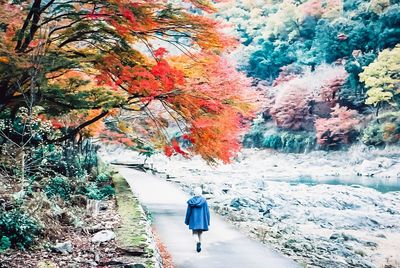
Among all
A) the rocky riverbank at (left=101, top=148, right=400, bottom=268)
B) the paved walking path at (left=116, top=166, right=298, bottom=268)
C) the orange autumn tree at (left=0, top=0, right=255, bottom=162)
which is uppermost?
the orange autumn tree at (left=0, top=0, right=255, bottom=162)

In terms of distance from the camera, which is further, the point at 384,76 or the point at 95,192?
the point at 384,76

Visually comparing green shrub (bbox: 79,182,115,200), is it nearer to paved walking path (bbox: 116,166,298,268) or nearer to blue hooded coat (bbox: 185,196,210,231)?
paved walking path (bbox: 116,166,298,268)

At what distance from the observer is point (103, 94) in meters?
8.90

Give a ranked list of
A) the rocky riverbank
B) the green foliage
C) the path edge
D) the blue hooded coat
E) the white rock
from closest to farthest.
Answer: the path edge → the white rock → the blue hooded coat → the rocky riverbank → the green foliage

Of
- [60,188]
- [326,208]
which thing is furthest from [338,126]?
[60,188]

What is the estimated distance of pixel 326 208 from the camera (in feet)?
57.3

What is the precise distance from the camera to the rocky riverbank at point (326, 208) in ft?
32.5

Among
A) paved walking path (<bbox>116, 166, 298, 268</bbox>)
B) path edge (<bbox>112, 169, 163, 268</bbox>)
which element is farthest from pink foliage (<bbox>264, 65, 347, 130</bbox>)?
path edge (<bbox>112, 169, 163, 268</bbox>)

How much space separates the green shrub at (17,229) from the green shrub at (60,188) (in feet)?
9.12

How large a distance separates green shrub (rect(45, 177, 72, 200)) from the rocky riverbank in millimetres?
4431

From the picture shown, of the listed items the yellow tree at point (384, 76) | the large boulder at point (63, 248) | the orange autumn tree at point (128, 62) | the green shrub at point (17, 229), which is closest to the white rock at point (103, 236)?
the large boulder at point (63, 248)

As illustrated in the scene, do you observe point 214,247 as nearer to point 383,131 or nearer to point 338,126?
point 383,131

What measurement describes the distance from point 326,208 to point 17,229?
47.9ft

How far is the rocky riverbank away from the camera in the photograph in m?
9.91
